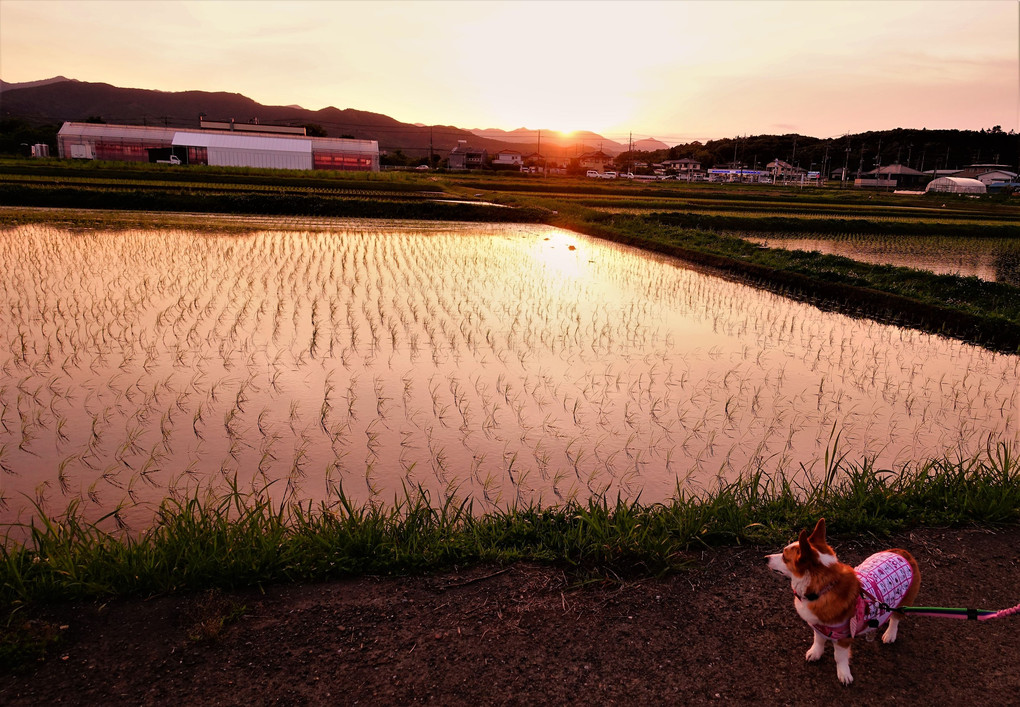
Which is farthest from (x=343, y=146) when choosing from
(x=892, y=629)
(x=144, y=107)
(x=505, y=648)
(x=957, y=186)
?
(x=144, y=107)

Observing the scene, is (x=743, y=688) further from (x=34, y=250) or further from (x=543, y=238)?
(x=543, y=238)

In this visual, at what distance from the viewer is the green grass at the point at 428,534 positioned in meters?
2.74

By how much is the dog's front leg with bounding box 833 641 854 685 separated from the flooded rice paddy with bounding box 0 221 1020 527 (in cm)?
123

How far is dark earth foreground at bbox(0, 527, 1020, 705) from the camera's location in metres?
2.28

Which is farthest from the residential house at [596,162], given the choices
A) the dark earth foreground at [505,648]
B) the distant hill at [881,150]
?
the dark earth foreground at [505,648]

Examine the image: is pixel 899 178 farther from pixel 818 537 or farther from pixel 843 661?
pixel 818 537

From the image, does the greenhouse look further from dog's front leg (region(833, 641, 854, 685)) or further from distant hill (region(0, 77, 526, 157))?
distant hill (region(0, 77, 526, 157))

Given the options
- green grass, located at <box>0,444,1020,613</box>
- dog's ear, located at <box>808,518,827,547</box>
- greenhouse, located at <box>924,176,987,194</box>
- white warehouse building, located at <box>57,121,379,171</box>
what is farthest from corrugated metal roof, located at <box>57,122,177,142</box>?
greenhouse, located at <box>924,176,987,194</box>

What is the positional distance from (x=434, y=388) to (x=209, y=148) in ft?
139

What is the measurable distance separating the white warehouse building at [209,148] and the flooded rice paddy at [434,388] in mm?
35418

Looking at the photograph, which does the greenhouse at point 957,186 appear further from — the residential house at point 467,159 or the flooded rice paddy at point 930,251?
the residential house at point 467,159

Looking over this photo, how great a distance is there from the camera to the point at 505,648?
2.52 metres

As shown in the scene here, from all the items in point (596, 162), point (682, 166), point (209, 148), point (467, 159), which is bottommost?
point (209, 148)

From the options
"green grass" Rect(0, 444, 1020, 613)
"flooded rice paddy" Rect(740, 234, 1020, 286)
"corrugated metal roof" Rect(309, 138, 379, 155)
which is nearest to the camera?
"green grass" Rect(0, 444, 1020, 613)
